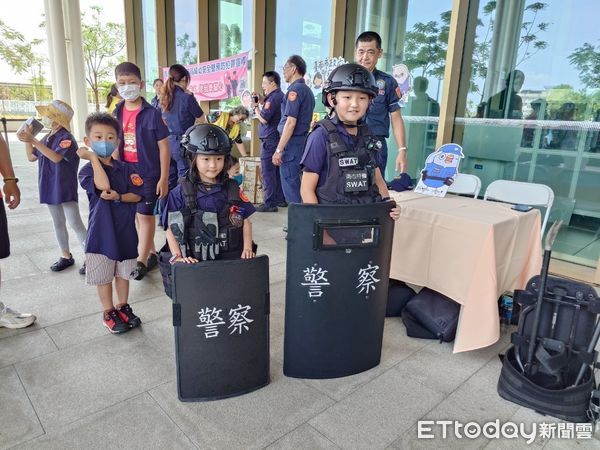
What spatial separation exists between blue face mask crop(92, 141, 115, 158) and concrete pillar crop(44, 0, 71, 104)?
12.6 m

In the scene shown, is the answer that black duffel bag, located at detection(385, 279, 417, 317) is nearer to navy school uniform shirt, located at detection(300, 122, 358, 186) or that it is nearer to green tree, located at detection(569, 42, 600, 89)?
navy school uniform shirt, located at detection(300, 122, 358, 186)

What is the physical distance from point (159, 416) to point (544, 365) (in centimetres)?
168


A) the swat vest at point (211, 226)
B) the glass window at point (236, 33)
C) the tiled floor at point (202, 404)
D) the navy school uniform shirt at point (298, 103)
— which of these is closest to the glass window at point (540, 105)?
the navy school uniform shirt at point (298, 103)

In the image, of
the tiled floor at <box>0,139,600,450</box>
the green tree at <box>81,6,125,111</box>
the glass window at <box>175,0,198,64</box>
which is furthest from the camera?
the green tree at <box>81,6,125,111</box>

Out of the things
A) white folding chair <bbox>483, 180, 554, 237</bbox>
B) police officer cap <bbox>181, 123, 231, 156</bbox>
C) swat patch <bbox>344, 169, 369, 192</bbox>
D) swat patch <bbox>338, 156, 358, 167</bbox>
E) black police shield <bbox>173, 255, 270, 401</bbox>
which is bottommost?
black police shield <bbox>173, 255, 270, 401</bbox>

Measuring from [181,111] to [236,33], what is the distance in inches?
146

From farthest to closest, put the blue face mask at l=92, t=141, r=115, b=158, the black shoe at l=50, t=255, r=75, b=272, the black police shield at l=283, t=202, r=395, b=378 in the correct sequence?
the black shoe at l=50, t=255, r=75, b=272 < the blue face mask at l=92, t=141, r=115, b=158 < the black police shield at l=283, t=202, r=395, b=378

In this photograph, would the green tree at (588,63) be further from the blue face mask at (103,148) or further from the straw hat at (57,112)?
the straw hat at (57,112)

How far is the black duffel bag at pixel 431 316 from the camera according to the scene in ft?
7.94

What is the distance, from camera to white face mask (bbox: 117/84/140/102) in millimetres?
2762

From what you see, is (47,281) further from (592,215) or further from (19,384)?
(592,215)

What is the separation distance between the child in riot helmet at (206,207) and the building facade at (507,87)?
9.31 ft

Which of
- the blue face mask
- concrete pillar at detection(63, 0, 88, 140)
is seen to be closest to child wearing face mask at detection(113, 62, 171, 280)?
the blue face mask

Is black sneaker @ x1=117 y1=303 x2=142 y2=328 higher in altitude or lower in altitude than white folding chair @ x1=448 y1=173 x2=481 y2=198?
lower
